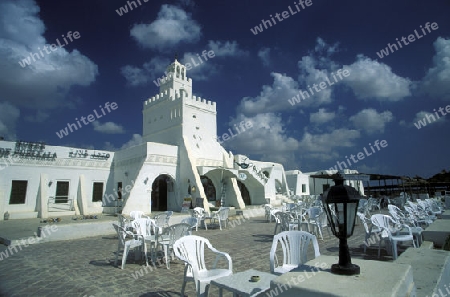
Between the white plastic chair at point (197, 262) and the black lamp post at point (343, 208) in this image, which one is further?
the white plastic chair at point (197, 262)

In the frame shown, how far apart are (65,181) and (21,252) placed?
491 inches

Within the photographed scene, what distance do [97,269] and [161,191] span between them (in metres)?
15.5

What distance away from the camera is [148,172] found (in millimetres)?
18516

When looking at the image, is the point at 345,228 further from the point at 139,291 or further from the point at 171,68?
the point at 171,68

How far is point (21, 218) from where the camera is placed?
1609 cm

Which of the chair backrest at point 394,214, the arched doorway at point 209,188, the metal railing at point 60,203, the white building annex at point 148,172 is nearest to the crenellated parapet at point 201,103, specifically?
the white building annex at point 148,172

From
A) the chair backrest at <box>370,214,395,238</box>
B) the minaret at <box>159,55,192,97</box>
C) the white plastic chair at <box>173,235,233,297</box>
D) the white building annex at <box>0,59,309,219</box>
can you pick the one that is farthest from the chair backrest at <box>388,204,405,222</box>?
the minaret at <box>159,55,192,97</box>

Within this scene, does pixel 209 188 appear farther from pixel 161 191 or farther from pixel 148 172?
pixel 148 172

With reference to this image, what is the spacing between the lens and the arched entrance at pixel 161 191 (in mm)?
20844

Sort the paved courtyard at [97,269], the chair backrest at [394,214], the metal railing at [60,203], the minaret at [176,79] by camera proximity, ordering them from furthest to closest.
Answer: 1. the minaret at [176,79]
2. the metal railing at [60,203]
3. the chair backrest at [394,214]
4. the paved courtyard at [97,269]

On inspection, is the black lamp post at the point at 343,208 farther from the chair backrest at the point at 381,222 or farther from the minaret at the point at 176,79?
the minaret at the point at 176,79

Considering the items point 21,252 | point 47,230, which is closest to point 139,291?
point 21,252

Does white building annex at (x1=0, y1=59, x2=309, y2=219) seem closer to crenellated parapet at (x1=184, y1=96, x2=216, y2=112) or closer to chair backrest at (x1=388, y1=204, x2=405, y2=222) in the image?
crenellated parapet at (x1=184, y1=96, x2=216, y2=112)

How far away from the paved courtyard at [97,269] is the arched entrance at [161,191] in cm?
1172
